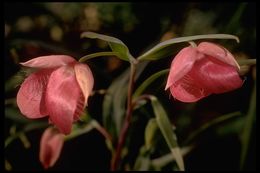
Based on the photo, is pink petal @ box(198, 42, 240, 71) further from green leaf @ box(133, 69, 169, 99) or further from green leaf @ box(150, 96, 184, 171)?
green leaf @ box(150, 96, 184, 171)

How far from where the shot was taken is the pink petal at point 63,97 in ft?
2.41

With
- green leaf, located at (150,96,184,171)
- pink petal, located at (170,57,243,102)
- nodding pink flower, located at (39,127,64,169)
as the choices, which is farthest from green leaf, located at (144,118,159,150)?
pink petal, located at (170,57,243,102)

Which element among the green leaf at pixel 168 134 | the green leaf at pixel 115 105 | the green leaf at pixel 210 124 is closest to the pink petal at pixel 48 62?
the green leaf at pixel 168 134

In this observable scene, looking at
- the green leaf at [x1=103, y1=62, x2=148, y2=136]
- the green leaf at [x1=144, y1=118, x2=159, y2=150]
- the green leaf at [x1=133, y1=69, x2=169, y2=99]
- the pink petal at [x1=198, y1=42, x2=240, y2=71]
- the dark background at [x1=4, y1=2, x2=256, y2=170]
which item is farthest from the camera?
the dark background at [x1=4, y1=2, x2=256, y2=170]

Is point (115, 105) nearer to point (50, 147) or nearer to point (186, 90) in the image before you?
point (50, 147)

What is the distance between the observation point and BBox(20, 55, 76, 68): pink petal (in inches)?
30.0

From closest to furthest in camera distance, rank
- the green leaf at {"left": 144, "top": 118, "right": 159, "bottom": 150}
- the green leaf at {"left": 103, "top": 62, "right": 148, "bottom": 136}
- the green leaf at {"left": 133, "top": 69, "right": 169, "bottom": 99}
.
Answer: the green leaf at {"left": 133, "top": 69, "right": 169, "bottom": 99} < the green leaf at {"left": 144, "top": 118, "right": 159, "bottom": 150} < the green leaf at {"left": 103, "top": 62, "right": 148, "bottom": 136}

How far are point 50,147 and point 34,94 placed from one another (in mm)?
332

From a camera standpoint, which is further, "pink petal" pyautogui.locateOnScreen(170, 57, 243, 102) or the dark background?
the dark background

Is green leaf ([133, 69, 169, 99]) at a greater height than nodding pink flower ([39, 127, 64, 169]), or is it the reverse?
green leaf ([133, 69, 169, 99])

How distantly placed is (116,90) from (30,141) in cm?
34

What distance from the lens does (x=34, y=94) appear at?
0.81m

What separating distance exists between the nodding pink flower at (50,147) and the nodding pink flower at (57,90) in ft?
1.01

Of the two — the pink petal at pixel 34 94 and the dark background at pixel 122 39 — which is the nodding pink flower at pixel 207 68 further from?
the dark background at pixel 122 39
